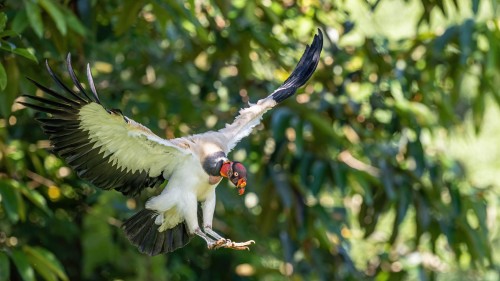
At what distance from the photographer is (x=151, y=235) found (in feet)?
13.2

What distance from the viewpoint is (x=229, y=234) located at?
5777 millimetres

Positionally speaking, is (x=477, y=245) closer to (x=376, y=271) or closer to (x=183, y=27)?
(x=376, y=271)

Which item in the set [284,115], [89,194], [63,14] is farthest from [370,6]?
[89,194]

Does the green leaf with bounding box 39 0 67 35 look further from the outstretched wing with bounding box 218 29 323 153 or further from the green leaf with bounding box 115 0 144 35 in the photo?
the outstretched wing with bounding box 218 29 323 153

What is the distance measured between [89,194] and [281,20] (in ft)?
4.27

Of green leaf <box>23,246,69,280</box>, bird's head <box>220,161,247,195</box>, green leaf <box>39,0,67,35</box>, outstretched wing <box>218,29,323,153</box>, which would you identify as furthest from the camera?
green leaf <box>23,246,69,280</box>

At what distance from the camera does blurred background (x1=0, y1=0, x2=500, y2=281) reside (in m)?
5.37

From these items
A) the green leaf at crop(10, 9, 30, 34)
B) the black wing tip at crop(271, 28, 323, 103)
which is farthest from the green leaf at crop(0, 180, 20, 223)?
the black wing tip at crop(271, 28, 323, 103)

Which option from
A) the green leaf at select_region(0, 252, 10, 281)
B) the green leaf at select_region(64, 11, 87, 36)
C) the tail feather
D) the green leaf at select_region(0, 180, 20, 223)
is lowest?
the green leaf at select_region(0, 252, 10, 281)

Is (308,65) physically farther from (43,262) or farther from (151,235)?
(43,262)

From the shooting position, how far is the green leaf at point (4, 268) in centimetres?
425

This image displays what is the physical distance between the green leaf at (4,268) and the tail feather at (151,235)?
1.79 ft

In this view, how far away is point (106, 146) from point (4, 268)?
849mm

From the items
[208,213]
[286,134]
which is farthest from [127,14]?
[208,213]
